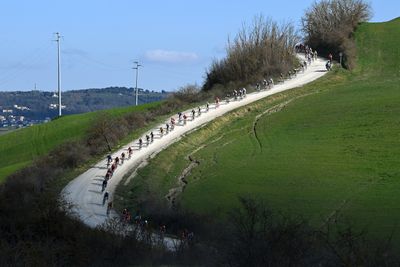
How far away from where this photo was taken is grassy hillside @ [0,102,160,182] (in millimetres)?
93812

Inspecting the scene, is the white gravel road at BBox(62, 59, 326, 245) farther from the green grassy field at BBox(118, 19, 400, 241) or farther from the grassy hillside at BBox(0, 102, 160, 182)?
the grassy hillside at BBox(0, 102, 160, 182)

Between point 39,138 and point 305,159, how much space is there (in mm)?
47058

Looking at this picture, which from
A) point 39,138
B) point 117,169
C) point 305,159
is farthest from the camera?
point 39,138

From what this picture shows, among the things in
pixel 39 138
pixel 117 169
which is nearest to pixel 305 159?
pixel 117 169

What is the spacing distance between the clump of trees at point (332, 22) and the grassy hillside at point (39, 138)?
82.0ft

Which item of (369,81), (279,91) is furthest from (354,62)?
(279,91)

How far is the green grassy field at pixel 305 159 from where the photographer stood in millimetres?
49684

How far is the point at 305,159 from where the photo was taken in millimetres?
63625

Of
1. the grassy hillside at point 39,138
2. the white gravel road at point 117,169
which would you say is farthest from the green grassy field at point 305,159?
the grassy hillside at point 39,138

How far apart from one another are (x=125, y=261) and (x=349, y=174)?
3382 centimetres

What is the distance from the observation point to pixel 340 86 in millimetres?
95812

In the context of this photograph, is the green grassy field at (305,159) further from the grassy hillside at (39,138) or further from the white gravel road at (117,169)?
the grassy hillside at (39,138)

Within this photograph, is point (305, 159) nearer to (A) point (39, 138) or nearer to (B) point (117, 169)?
(B) point (117, 169)

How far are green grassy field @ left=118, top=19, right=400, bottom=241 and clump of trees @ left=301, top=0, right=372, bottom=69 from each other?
1681cm
